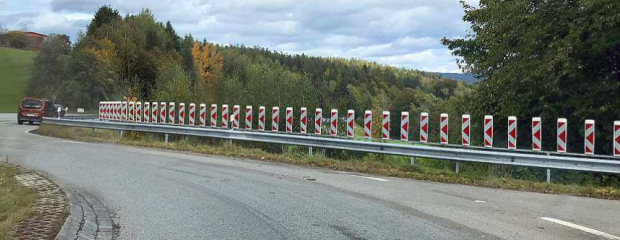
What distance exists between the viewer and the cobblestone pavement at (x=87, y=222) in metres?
6.01

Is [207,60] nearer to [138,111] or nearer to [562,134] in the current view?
[138,111]

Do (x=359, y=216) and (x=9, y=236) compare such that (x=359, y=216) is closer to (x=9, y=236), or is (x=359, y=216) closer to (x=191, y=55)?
(x=9, y=236)

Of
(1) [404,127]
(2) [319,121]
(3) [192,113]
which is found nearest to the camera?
(1) [404,127]

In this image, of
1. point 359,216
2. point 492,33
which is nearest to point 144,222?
point 359,216

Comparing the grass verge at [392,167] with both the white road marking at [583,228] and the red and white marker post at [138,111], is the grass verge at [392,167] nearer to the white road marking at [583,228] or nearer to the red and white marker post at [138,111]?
the white road marking at [583,228]

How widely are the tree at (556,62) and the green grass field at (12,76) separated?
223 feet

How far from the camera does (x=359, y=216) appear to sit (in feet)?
23.7

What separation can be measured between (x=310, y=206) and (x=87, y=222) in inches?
120

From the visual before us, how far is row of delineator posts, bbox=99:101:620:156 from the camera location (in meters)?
13.8

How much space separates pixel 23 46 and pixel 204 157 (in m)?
140

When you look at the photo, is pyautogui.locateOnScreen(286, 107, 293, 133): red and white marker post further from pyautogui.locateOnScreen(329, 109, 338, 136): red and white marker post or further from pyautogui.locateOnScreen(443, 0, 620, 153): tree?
pyautogui.locateOnScreen(443, 0, 620, 153): tree

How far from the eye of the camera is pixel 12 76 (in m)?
97.3

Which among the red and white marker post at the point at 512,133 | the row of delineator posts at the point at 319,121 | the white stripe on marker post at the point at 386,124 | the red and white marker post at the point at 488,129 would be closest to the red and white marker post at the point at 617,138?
the row of delineator posts at the point at 319,121

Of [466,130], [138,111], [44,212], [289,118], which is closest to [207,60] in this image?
[138,111]
